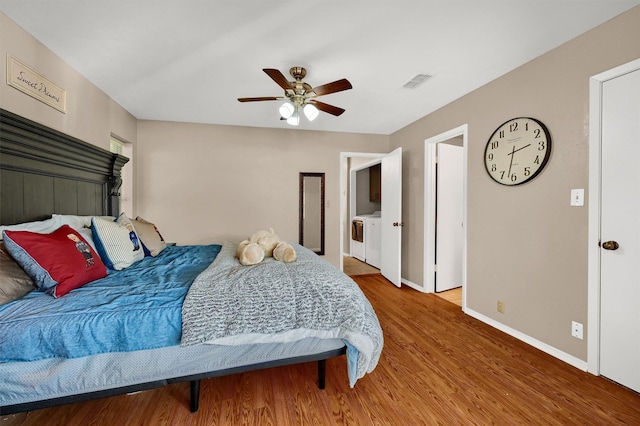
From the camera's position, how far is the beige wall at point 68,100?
1756 mm

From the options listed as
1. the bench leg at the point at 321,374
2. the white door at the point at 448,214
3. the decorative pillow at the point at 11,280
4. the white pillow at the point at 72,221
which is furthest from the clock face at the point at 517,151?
the white pillow at the point at 72,221

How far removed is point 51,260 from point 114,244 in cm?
53

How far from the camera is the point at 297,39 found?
6.32ft

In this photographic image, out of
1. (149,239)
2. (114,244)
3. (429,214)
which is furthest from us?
(429,214)

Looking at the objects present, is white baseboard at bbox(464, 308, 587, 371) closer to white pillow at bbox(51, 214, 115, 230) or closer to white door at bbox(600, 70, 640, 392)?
white door at bbox(600, 70, 640, 392)

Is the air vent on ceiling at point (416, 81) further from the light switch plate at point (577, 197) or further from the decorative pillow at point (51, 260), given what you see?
the decorative pillow at point (51, 260)

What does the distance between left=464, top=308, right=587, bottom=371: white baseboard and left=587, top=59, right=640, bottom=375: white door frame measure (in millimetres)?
74

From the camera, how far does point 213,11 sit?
1.67 m

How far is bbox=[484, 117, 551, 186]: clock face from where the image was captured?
2182mm

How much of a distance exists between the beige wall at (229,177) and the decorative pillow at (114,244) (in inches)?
67.4

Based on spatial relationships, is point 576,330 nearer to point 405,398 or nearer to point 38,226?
point 405,398

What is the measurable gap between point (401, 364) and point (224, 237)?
9.47 ft

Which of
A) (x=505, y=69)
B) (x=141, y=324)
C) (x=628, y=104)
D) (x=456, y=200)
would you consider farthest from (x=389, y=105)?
(x=141, y=324)

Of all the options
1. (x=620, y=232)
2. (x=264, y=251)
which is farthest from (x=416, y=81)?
(x=264, y=251)
